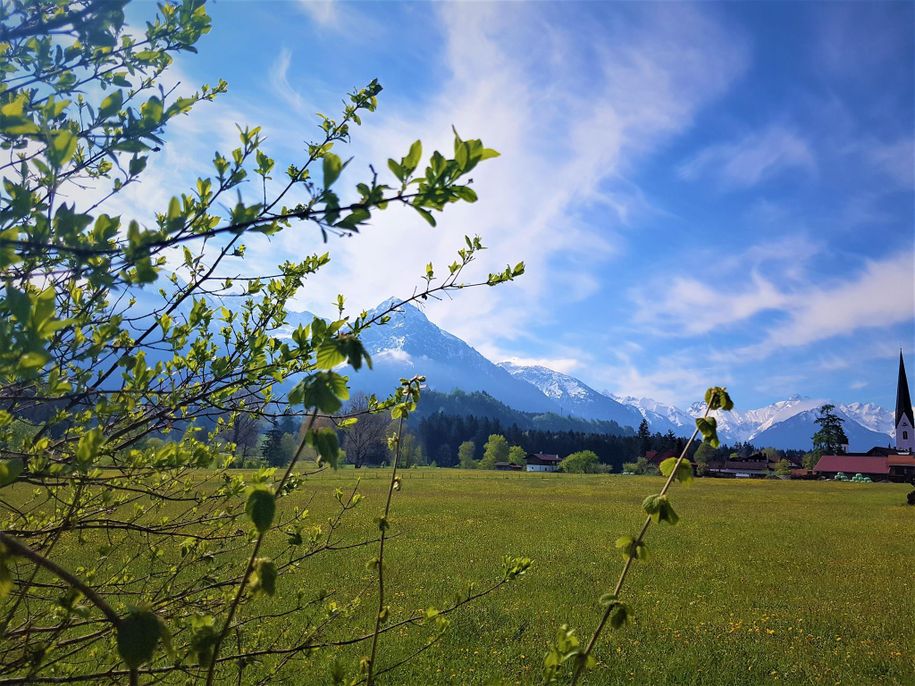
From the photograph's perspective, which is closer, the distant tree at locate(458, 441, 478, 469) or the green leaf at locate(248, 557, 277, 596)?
the green leaf at locate(248, 557, 277, 596)

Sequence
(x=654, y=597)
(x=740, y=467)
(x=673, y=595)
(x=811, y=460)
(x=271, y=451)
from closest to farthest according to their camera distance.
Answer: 1. (x=271, y=451)
2. (x=654, y=597)
3. (x=673, y=595)
4. (x=811, y=460)
5. (x=740, y=467)

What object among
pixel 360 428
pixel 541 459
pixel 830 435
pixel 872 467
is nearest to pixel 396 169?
pixel 360 428

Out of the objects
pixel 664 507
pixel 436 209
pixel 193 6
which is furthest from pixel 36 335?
pixel 193 6

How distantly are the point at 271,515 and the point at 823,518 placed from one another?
33.2 metres

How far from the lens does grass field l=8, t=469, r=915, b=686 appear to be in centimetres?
854

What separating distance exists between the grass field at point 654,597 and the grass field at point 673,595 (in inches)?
1.9

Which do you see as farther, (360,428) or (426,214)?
(360,428)

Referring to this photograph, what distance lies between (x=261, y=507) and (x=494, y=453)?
106 meters

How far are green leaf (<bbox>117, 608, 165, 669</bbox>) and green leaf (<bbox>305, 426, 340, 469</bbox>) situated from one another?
14.1 inches

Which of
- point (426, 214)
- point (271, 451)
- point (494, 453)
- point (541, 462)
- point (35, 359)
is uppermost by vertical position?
point (426, 214)

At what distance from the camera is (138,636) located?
0.86 meters

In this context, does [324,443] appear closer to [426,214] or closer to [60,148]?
[426,214]

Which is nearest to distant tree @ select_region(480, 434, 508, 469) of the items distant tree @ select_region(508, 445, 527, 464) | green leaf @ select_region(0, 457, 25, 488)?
distant tree @ select_region(508, 445, 527, 464)

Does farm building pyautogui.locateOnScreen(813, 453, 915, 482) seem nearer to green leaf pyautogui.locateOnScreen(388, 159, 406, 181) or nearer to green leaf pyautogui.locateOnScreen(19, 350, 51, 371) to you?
green leaf pyautogui.locateOnScreen(388, 159, 406, 181)
